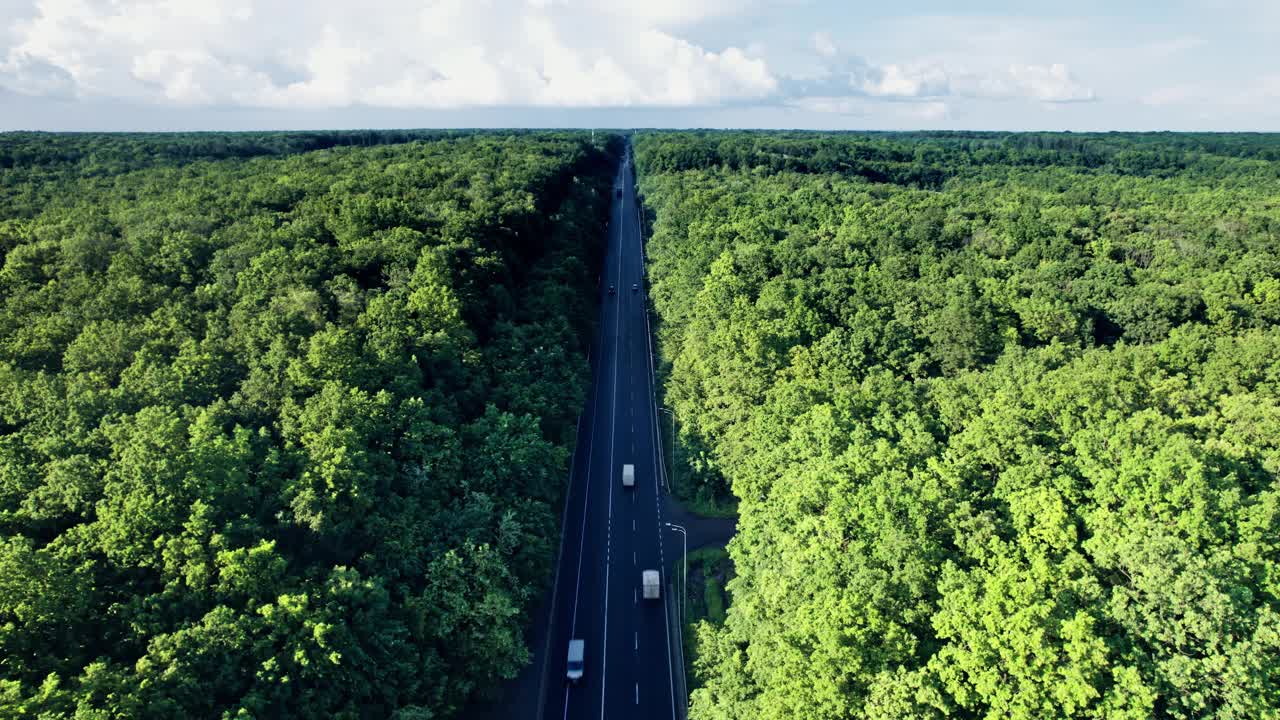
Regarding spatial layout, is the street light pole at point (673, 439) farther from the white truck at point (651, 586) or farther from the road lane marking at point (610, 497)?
the white truck at point (651, 586)

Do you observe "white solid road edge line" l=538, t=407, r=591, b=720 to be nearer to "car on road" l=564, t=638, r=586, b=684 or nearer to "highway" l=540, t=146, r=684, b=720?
"highway" l=540, t=146, r=684, b=720

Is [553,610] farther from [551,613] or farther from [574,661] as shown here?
[574,661]

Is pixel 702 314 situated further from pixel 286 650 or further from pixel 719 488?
pixel 286 650

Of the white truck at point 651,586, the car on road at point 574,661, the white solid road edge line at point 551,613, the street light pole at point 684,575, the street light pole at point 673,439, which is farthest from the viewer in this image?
the street light pole at point 673,439

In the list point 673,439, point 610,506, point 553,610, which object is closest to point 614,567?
point 553,610

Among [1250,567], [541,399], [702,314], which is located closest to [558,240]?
[702,314]

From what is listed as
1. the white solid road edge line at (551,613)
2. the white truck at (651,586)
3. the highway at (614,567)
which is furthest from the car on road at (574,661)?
the white truck at (651,586)
